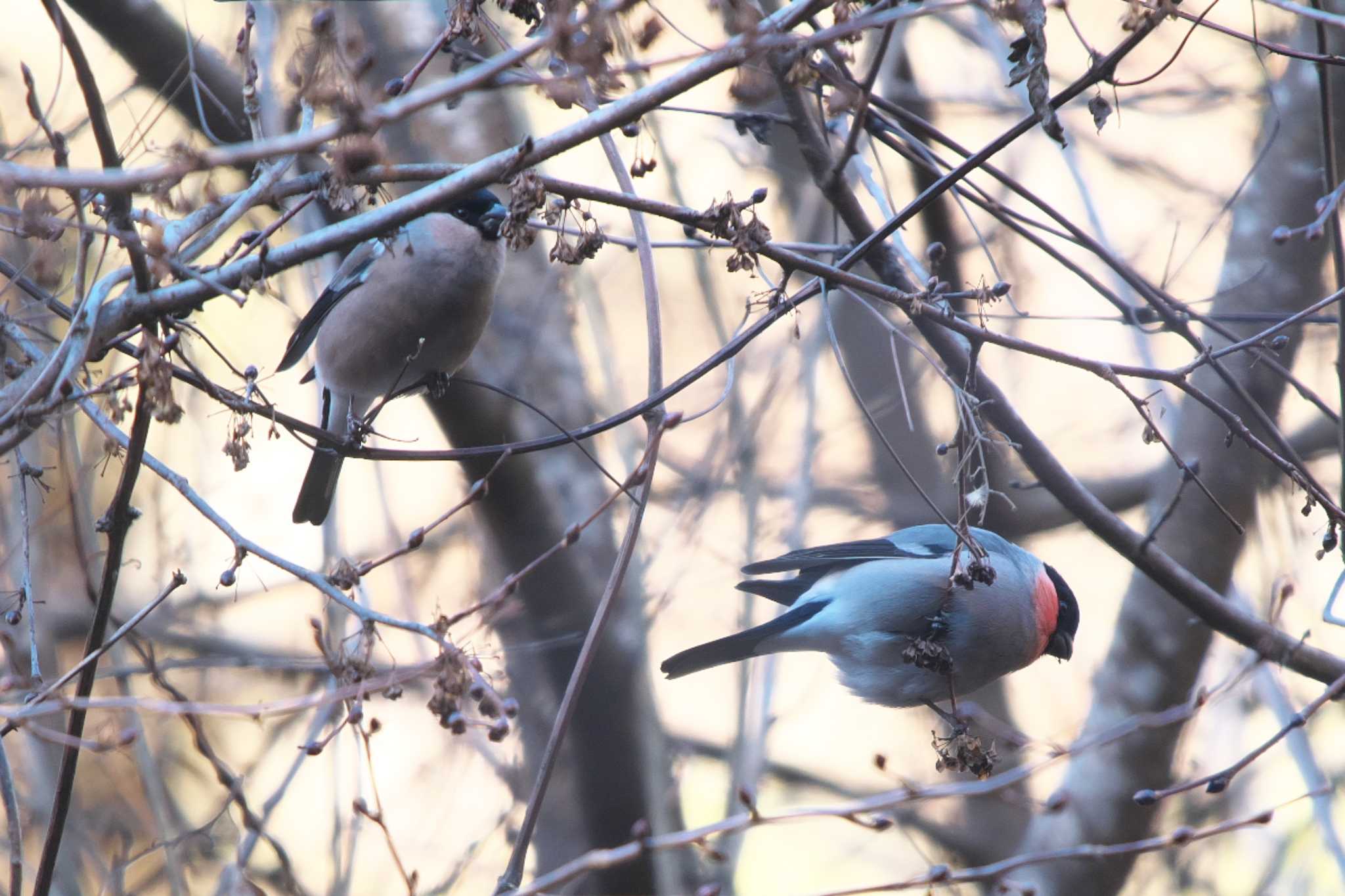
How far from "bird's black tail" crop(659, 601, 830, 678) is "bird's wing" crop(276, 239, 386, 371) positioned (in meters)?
1.55

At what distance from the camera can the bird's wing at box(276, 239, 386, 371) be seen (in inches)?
159

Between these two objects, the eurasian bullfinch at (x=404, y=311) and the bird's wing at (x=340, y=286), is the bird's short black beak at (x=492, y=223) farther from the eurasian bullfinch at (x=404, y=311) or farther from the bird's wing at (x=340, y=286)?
the bird's wing at (x=340, y=286)

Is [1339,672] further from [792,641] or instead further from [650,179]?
[650,179]

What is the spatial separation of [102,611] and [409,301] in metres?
1.77

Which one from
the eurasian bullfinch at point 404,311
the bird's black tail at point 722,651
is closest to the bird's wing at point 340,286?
the eurasian bullfinch at point 404,311

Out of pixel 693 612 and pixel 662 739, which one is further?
pixel 693 612

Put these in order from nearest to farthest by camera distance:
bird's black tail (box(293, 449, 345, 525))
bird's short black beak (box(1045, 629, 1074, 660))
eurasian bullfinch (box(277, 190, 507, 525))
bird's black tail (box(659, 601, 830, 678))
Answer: bird's black tail (box(659, 601, 830, 678)) → eurasian bullfinch (box(277, 190, 507, 525)) → bird's black tail (box(293, 449, 345, 525)) → bird's short black beak (box(1045, 629, 1074, 660))

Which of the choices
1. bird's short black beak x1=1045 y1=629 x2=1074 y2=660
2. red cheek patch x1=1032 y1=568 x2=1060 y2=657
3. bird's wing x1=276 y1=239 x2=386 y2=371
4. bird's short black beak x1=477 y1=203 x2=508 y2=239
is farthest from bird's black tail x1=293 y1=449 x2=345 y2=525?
bird's short black beak x1=1045 y1=629 x2=1074 y2=660

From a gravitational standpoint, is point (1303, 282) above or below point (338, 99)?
above

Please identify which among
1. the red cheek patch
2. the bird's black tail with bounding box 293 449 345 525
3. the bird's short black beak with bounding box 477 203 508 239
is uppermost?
the bird's short black beak with bounding box 477 203 508 239

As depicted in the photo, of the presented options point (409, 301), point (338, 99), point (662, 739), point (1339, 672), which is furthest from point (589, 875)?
point (338, 99)

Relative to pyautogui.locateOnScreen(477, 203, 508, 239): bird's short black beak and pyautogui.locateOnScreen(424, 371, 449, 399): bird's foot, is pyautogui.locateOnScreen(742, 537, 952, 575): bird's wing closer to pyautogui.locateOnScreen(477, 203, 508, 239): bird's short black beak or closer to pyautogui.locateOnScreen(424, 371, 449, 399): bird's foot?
pyautogui.locateOnScreen(424, 371, 449, 399): bird's foot

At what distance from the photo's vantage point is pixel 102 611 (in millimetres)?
2215

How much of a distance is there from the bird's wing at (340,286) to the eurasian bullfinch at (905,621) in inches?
62.6
